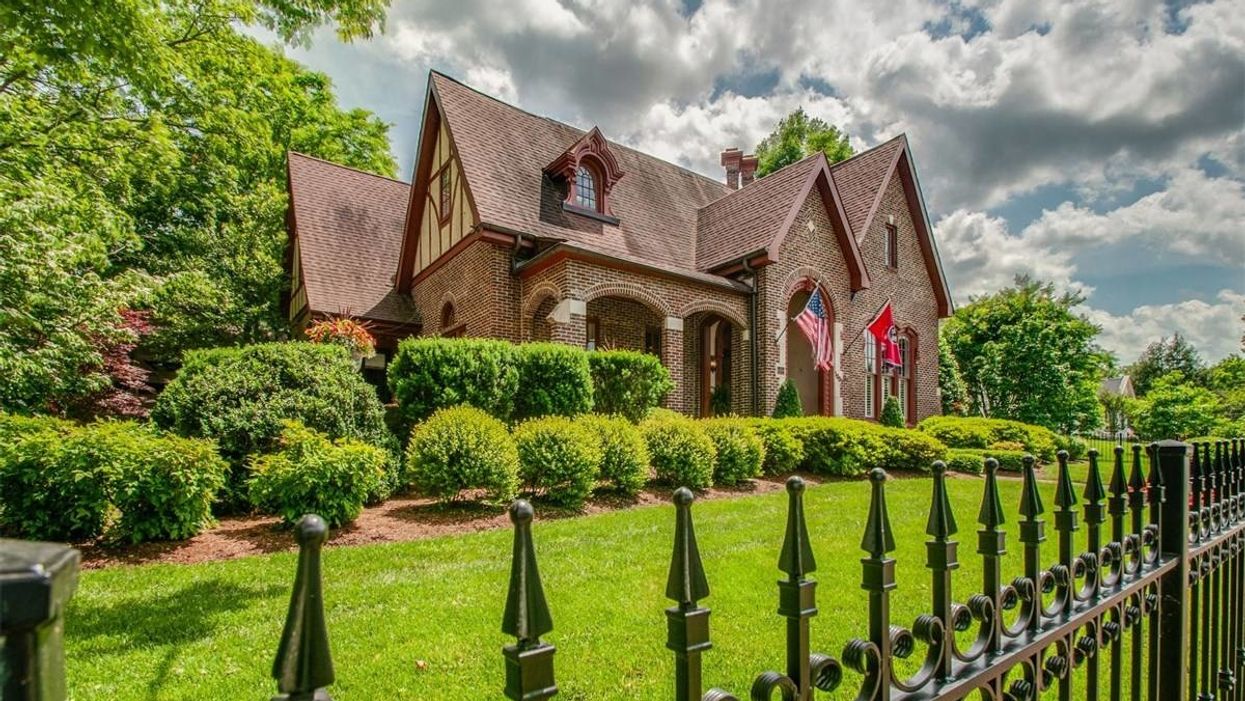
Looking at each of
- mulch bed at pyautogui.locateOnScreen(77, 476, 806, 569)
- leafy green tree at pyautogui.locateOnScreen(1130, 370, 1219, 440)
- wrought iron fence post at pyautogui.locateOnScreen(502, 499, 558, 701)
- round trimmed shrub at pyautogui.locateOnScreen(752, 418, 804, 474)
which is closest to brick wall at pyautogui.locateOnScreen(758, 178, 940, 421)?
round trimmed shrub at pyautogui.locateOnScreen(752, 418, 804, 474)

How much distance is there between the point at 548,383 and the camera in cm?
963

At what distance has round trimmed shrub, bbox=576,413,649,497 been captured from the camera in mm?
7715

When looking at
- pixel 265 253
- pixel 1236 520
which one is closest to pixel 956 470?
pixel 1236 520

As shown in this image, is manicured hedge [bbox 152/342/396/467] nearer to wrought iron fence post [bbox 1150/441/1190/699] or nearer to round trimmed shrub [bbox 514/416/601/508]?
round trimmed shrub [bbox 514/416/601/508]

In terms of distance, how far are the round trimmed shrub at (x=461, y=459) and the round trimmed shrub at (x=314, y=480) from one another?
1.94 ft

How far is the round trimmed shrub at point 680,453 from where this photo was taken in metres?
8.49

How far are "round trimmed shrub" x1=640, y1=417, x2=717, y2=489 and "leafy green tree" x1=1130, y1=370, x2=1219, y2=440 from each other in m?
20.4

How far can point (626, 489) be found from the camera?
7969 millimetres

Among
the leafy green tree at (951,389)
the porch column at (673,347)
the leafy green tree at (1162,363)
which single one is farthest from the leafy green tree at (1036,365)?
the leafy green tree at (1162,363)

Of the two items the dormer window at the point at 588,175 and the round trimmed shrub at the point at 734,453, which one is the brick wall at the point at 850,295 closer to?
the dormer window at the point at 588,175

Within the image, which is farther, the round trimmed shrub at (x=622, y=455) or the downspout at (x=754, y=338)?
the downspout at (x=754, y=338)

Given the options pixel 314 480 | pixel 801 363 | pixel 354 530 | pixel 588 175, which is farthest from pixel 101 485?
pixel 801 363

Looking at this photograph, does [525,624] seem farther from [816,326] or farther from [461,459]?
[816,326]

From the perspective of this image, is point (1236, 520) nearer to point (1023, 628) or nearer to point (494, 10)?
point (1023, 628)
